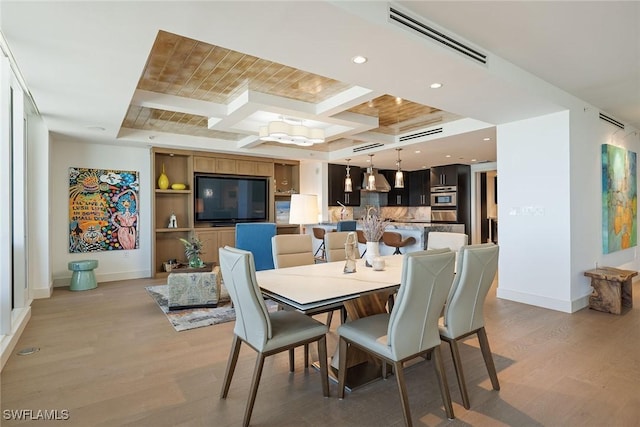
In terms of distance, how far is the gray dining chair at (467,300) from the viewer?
2.16 meters

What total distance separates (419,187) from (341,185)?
254 cm

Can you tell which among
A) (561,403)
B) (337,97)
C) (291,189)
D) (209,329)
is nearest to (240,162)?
(291,189)

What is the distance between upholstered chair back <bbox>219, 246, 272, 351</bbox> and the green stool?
14.3ft

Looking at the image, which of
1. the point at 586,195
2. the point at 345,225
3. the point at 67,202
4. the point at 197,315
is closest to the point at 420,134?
the point at 345,225

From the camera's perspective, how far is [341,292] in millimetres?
2219

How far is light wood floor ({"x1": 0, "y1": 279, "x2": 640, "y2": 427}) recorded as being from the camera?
2.05 m

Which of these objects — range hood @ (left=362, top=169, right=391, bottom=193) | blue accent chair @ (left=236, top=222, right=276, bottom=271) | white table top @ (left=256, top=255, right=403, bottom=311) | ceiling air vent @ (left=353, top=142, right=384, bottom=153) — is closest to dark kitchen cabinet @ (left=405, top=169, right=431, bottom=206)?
range hood @ (left=362, top=169, right=391, bottom=193)

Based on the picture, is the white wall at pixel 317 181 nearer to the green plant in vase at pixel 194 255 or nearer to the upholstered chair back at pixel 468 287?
the green plant in vase at pixel 194 255

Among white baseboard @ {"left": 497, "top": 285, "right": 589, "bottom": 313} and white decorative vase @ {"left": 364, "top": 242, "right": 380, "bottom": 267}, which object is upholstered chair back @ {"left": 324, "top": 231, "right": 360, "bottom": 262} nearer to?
white decorative vase @ {"left": 364, "top": 242, "right": 380, "bottom": 267}

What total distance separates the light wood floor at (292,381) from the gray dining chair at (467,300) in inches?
9.8

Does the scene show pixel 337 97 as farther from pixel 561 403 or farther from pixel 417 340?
pixel 561 403

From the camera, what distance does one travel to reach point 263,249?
4664 millimetres

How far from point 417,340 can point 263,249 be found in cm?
301

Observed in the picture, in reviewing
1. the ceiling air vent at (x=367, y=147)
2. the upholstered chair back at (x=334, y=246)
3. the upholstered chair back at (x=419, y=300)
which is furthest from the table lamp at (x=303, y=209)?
the ceiling air vent at (x=367, y=147)
